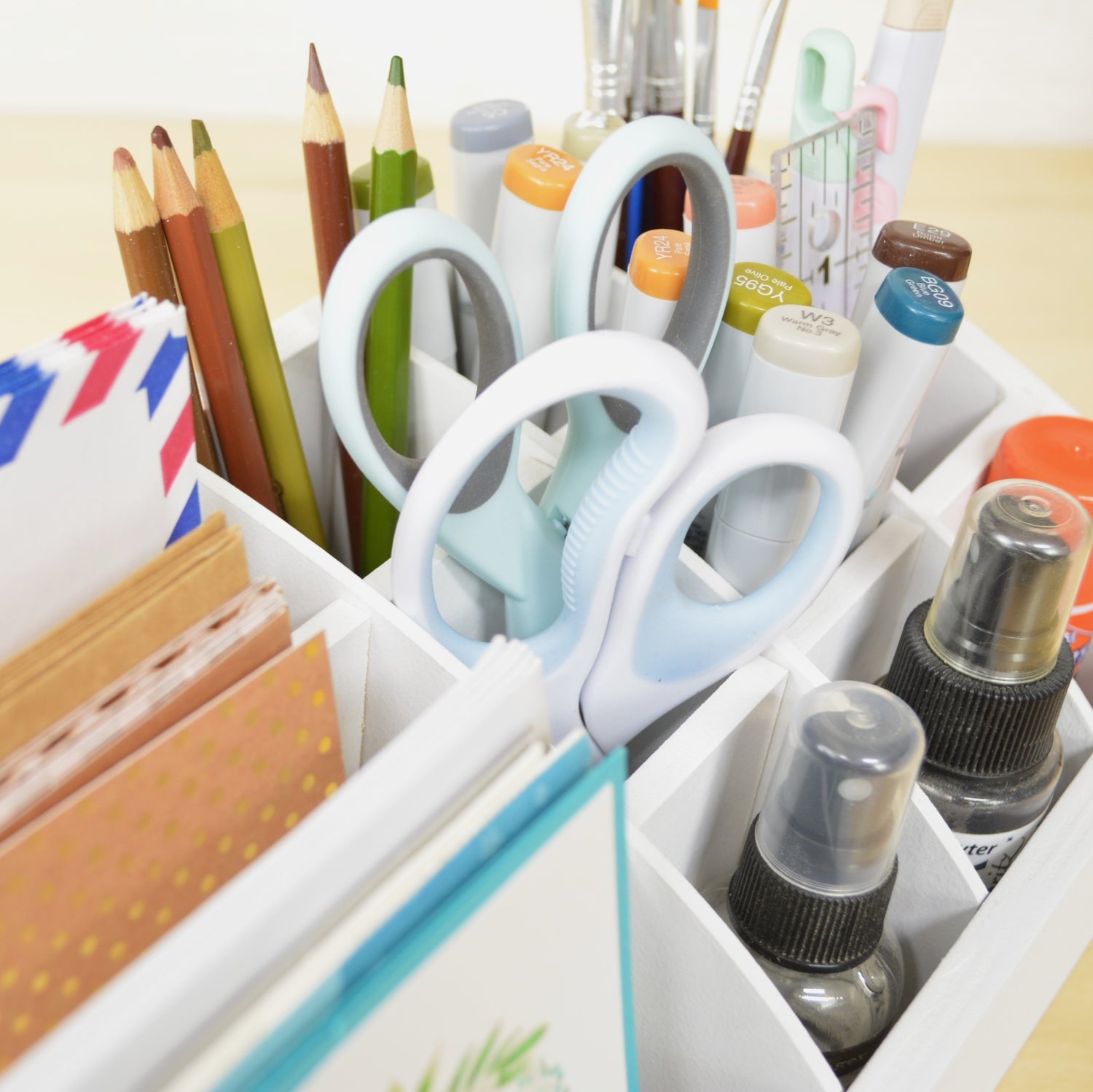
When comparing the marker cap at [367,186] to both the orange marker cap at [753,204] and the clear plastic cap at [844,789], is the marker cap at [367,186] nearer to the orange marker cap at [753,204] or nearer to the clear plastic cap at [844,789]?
the orange marker cap at [753,204]

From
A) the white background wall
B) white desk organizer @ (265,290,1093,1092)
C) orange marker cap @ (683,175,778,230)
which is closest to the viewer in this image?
white desk organizer @ (265,290,1093,1092)

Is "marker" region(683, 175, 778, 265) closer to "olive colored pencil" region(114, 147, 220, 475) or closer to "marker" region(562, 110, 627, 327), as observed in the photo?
"marker" region(562, 110, 627, 327)

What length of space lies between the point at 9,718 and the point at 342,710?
0.34ft

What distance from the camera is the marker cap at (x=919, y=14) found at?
14.6 inches

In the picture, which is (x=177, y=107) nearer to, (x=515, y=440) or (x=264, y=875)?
(x=515, y=440)

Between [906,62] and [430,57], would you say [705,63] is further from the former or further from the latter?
[430,57]

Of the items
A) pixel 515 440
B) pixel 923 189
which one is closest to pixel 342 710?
pixel 515 440

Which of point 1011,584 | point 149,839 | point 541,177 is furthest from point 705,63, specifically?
point 149,839

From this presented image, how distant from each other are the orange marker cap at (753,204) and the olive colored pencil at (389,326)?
0.29 ft

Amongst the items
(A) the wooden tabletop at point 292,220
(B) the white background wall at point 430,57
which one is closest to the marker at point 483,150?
(A) the wooden tabletop at point 292,220

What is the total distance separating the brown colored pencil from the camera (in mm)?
267

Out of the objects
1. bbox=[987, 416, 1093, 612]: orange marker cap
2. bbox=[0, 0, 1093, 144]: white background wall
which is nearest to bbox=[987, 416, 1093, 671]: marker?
bbox=[987, 416, 1093, 612]: orange marker cap

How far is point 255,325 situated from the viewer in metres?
0.31

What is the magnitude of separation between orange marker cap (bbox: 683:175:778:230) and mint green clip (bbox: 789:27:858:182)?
0.09 feet
